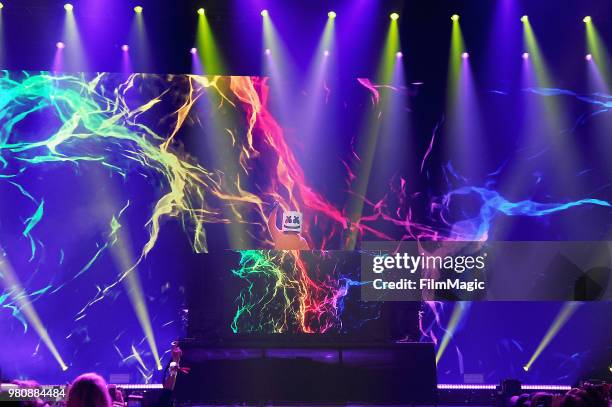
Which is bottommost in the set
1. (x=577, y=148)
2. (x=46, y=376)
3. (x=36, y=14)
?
(x=46, y=376)

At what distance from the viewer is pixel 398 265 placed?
22.5 ft

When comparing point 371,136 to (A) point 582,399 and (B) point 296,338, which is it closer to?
(B) point 296,338

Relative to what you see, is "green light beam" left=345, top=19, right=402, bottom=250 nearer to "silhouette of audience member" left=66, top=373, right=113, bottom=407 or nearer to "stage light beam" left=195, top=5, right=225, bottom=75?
"stage light beam" left=195, top=5, right=225, bottom=75

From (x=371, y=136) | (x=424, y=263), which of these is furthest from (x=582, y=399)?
(x=371, y=136)

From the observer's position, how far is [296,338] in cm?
638

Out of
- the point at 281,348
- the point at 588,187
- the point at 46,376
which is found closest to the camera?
the point at 281,348

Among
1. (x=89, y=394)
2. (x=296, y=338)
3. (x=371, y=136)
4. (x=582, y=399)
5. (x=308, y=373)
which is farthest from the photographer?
(x=371, y=136)

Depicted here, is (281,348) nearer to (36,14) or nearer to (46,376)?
(46,376)

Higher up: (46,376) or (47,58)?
(47,58)

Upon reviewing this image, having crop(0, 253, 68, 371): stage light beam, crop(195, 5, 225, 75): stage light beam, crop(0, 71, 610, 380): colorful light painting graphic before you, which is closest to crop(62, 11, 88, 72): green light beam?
crop(0, 71, 610, 380): colorful light painting graphic

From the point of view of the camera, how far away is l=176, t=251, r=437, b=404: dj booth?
5.69 m

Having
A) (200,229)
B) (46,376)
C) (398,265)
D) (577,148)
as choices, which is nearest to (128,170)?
(200,229)

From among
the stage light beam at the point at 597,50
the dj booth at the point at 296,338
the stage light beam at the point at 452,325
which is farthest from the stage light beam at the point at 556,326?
the stage light beam at the point at 597,50

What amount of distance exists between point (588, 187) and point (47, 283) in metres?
5.90
